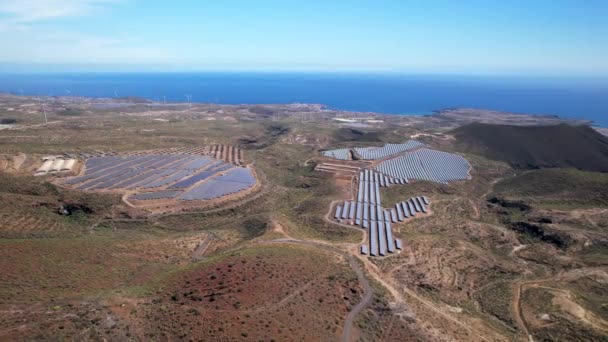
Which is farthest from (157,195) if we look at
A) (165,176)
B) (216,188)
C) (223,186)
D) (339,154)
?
(339,154)

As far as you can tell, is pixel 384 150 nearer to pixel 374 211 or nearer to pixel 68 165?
pixel 374 211

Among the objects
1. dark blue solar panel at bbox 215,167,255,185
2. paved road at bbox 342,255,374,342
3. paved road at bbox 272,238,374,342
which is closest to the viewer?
paved road at bbox 342,255,374,342

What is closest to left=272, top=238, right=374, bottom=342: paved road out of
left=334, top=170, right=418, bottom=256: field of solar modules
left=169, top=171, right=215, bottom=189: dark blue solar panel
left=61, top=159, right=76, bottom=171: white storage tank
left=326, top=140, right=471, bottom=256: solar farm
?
left=334, top=170, right=418, bottom=256: field of solar modules

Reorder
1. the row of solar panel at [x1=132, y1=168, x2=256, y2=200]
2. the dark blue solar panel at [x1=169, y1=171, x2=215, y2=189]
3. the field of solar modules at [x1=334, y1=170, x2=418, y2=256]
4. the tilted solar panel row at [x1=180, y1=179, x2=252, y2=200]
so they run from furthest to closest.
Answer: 1. the dark blue solar panel at [x1=169, y1=171, x2=215, y2=189]
2. the tilted solar panel row at [x1=180, y1=179, x2=252, y2=200]
3. the row of solar panel at [x1=132, y1=168, x2=256, y2=200]
4. the field of solar modules at [x1=334, y1=170, x2=418, y2=256]

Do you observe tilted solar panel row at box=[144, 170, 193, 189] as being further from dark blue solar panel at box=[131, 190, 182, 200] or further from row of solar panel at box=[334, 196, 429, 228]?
row of solar panel at box=[334, 196, 429, 228]

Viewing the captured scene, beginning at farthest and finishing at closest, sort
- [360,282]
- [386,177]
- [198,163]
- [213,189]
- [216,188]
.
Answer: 1. [198,163]
2. [386,177]
3. [216,188]
4. [213,189]
5. [360,282]

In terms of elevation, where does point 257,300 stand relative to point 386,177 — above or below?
above

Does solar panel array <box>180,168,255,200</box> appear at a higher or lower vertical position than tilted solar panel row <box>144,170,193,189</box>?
lower
